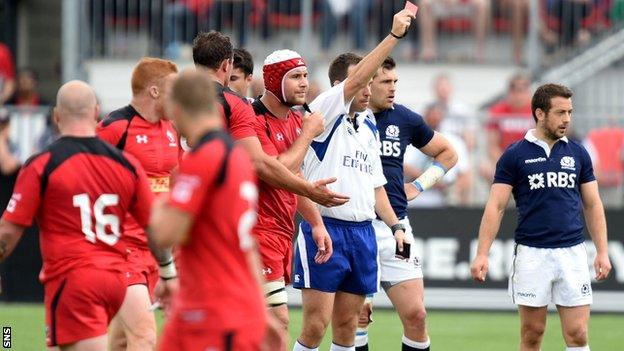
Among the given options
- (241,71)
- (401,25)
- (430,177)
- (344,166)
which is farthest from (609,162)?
(401,25)

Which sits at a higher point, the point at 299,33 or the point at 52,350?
the point at 299,33

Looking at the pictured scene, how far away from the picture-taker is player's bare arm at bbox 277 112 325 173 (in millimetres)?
9234

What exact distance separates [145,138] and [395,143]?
2.58 meters

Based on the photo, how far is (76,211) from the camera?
7832mm

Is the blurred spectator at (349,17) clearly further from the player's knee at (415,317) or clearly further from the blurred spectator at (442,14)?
the player's knee at (415,317)

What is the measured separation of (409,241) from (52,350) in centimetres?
350

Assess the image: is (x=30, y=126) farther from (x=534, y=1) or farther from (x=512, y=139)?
(x=534, y=1)

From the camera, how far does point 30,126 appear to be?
1792cm

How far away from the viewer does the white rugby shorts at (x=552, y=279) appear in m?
10.4

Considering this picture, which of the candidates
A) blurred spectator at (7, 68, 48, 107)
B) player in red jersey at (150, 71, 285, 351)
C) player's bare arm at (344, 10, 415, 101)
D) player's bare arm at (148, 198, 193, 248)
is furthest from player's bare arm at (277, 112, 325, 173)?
blurred spectator at (7, 68, 48, 107)

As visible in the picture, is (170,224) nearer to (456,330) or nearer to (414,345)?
(414,345)

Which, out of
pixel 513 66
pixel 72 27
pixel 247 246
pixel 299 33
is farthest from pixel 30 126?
pixel 247 246

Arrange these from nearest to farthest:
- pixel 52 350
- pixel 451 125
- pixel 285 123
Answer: pixel 52 350 < pixel 285 123 < pixel 451 125

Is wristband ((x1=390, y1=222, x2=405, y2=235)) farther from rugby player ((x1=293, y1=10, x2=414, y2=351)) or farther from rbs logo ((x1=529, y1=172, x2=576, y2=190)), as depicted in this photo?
rbs logo ((x1=529, y1=172, x2=576, y2=190))
